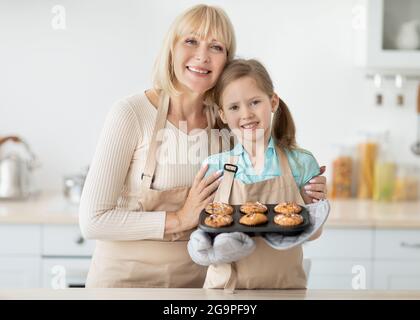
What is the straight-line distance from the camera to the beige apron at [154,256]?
39.3 inches

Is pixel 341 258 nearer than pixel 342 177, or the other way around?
pixel 341 258

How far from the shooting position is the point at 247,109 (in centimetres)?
90

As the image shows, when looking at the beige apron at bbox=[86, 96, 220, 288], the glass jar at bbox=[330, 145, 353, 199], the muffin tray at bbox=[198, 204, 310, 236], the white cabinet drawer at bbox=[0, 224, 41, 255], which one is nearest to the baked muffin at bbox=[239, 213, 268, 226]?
the muffin tray at bbox=[198, 204, 310, 236]

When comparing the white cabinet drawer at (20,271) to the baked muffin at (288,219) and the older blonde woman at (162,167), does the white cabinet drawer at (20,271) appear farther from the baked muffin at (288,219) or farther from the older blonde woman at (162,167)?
the baked muffin at (288,219)

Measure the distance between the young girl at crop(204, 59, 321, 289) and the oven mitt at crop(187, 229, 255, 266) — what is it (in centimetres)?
6

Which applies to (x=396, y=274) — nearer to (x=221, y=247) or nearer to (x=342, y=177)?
(x=342, y=177)

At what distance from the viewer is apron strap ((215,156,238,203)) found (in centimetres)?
90

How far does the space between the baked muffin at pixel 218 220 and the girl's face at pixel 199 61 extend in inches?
9.0

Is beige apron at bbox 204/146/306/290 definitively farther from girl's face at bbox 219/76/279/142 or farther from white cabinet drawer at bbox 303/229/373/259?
white cabinet drawer at bbox 303/229/373/259

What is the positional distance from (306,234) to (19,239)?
3.48 feet

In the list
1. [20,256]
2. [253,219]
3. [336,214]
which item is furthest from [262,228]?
[20,256]

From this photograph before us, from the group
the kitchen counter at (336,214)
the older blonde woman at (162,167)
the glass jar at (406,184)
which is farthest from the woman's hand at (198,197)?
the glass jar at (406,184)

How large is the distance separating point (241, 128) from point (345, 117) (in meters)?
1.16

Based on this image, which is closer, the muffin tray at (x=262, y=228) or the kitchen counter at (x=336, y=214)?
the muffin tray at (x=262, y=228)
